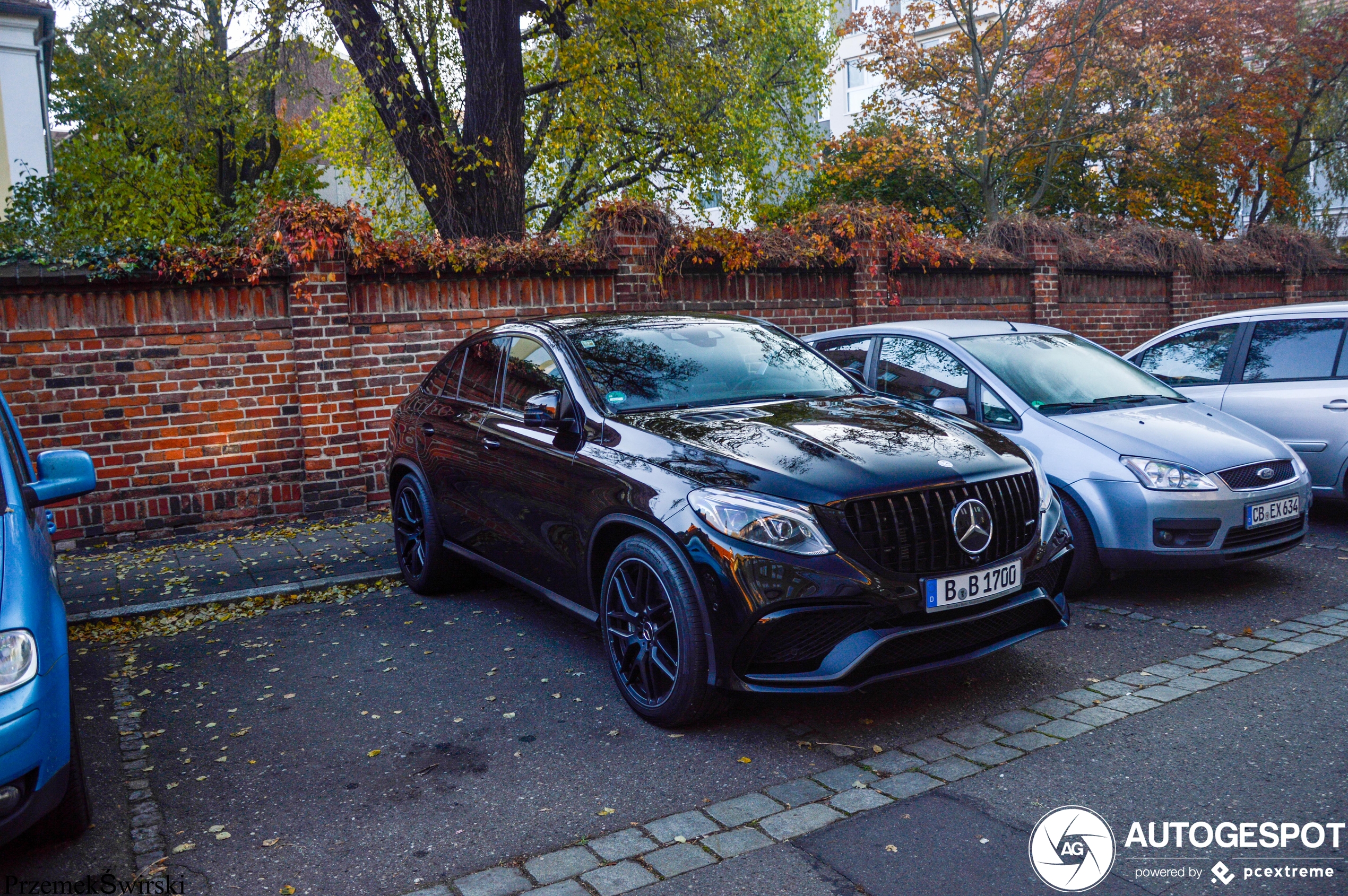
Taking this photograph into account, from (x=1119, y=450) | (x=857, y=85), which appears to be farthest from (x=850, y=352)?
(x=857, y=85)

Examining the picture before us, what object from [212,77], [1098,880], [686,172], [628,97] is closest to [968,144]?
[686,172]

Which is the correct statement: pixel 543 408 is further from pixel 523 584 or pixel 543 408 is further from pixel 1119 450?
pixel 1119 450

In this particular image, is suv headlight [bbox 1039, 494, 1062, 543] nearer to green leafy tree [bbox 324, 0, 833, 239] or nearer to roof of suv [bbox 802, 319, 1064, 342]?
roof of suv [bbox 802, 319, 1064, 342]

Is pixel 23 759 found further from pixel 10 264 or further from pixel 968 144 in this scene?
pixel 968 144

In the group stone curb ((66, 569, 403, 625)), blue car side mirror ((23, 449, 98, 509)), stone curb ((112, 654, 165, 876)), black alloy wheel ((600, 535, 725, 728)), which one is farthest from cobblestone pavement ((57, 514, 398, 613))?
black alloy wheel ((600, 535, 725, 728))

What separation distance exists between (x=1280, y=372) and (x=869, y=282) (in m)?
4.70

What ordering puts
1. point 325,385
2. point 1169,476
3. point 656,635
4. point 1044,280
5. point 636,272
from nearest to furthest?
point 656,635, point 1169,476, point 325,385, point 636,272, point 1044,280

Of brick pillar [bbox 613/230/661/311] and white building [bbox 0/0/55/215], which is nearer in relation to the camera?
brick pillar [bbox 613/230/661/311]

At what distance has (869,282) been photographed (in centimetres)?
1160

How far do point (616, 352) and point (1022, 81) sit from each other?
17811 mm

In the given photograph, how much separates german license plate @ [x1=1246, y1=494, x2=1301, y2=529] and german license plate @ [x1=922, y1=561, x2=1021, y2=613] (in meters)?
2.31

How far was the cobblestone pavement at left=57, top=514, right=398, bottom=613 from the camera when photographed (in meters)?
6.72

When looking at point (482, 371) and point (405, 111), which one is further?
point (405, 111)

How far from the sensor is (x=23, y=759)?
2877 mm
